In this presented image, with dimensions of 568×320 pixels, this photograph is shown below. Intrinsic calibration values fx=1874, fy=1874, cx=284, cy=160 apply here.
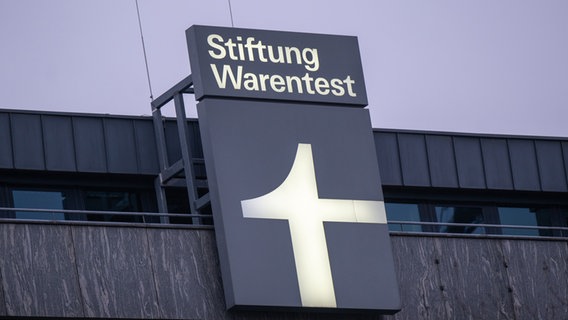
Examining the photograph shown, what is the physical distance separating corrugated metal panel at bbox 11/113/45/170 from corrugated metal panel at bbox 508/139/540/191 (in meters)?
10.1

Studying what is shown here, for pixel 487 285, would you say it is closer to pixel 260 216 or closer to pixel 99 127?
pixel 260 216

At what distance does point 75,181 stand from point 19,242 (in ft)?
13.8

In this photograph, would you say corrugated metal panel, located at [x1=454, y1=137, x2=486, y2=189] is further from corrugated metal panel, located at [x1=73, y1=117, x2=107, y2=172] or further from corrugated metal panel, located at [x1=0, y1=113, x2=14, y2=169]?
corrugated metal panel, located at [x1=0, y1=113, x2=14, y2=169]

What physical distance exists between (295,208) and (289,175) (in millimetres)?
599

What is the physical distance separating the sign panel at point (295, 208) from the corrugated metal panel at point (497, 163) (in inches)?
192

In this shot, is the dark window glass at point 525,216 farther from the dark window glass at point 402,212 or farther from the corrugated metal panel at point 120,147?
the corrugated metal panel at point 120,147

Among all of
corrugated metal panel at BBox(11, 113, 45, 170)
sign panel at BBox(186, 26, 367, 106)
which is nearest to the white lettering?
sign panel at BBox(186, 26, 367, 106)

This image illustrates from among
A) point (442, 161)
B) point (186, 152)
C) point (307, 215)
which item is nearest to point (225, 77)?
A: point (186, 152)

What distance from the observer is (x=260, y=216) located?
3244 cm

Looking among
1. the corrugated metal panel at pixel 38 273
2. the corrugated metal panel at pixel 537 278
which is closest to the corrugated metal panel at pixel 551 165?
the corrugated metal panel at pixel 537 278

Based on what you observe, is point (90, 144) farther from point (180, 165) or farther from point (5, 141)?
point (180, 165)

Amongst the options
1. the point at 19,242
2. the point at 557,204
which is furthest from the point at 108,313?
the point at 557,204

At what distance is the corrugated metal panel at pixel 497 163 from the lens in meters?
38.1

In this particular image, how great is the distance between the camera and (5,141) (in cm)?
3391
